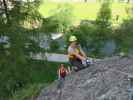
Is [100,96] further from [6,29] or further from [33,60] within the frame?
[33,60]

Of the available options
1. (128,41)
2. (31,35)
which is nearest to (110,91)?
(31,35)

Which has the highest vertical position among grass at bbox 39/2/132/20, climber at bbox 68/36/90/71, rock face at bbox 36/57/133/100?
climber at bbox 68/36/90/71

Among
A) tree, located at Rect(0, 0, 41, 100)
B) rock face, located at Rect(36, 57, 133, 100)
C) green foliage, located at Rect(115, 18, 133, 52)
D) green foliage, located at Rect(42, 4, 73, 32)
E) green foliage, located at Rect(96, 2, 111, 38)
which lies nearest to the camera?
rock face, located at Rect(36, 57, 133, 100)

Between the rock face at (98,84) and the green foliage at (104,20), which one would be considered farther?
the green foliage at (104,20)

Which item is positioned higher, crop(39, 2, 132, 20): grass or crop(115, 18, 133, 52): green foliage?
crop(115, 18, 133, 52): green foliage

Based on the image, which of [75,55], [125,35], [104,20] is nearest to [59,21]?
[104,20]

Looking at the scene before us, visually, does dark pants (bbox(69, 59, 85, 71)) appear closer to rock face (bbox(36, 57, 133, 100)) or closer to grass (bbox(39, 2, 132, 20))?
rock face (bbox(36, 57, 133, 100))

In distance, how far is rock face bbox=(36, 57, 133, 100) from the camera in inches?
366

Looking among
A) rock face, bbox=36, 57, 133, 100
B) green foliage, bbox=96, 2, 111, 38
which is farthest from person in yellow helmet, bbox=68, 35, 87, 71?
green foliage, bbox=96, 2, 111, 38

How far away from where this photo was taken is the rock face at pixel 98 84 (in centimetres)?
930

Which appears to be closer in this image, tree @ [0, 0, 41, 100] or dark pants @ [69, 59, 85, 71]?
dark pants @ [69, 59, 85, 71]

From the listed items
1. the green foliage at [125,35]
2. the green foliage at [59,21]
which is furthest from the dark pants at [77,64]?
the green foliage at [125,35]

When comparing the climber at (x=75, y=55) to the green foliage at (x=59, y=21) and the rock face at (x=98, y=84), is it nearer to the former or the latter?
the rock face at (x=98, y=84)

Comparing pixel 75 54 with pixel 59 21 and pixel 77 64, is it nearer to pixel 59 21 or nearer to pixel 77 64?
pixel 77 64
